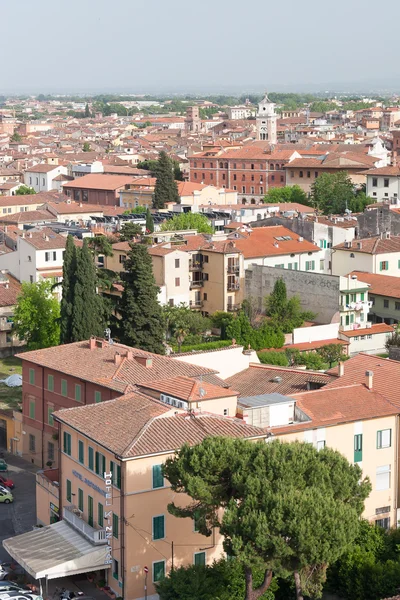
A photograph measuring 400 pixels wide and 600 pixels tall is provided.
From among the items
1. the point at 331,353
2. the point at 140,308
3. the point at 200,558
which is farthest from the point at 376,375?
the point at 140,308

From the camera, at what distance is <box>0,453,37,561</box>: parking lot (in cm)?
2619

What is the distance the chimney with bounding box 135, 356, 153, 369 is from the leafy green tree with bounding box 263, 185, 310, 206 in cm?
4837

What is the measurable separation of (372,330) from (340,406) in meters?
18.5

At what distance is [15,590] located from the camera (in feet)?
72.1

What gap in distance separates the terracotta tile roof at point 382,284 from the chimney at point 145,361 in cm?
1806

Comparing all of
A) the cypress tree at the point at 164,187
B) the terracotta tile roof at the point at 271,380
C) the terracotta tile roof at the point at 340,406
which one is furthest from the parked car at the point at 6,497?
the cypress tree at the point at 164,187

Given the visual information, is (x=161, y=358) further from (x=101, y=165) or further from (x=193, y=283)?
(x=101, y=165)

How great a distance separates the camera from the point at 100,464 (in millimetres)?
22938

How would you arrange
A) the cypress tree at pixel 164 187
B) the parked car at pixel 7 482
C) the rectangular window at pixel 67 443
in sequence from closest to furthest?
the rectangular window at pixel 67 443, the parked car at pixel 7 482, the cypress tree at pixel 164 187

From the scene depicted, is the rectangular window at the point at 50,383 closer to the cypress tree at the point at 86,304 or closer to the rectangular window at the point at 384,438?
the cypress tree at the point at 86,304

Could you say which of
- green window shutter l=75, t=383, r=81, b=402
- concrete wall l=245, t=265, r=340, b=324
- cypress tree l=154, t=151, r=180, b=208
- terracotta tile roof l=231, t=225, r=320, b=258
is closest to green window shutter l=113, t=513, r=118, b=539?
green window shutter l=75, t=383, r=81, b=402

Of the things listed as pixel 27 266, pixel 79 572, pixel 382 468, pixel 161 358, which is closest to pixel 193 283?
pixel 27 266

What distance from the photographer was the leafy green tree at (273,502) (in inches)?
760

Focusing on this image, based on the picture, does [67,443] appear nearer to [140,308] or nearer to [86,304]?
[86,304]
